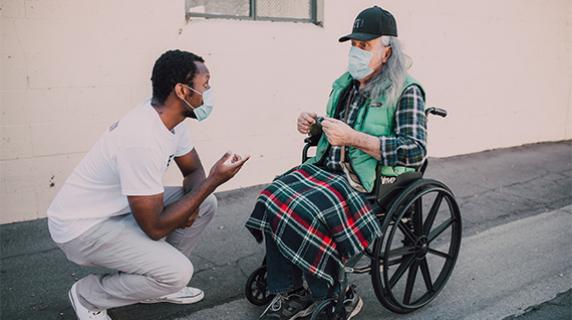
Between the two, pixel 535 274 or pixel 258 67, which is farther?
pixel 258 67

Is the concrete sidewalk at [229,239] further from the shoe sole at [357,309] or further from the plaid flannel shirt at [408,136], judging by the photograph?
the plaid flannel shirt at [408,136]

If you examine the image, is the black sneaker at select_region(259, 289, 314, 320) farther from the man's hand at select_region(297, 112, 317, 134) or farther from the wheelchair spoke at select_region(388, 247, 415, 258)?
the man's hand at select_region(297, 112, 317, 134)

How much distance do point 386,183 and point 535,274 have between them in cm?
160

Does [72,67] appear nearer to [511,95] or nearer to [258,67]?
[258,67]

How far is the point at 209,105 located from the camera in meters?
2.88

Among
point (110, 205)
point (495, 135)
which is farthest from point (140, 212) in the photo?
point (495, 135)

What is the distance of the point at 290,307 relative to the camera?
2867 mm

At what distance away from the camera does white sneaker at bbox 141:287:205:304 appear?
320 cm

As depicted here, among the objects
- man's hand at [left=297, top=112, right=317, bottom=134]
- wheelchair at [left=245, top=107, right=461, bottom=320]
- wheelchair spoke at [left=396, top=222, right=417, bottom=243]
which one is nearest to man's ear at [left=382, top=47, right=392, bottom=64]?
wheelchair at [left=245, top=107, right=461, bottom=320]

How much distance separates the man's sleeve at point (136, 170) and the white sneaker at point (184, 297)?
88 cm

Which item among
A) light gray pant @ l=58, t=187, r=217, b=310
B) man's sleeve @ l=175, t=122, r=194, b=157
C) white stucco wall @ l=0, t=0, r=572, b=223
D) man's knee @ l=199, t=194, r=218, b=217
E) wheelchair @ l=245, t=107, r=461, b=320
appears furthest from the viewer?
white stucco wall @ l=0, t=0, r=572, b=223

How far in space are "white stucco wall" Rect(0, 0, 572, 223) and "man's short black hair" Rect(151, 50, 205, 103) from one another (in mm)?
1626

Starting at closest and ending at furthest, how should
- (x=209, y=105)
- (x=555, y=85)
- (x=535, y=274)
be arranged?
(x=209, y=105), (x=535, y=274), (x=555, y=85)

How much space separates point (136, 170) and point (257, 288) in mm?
1034
